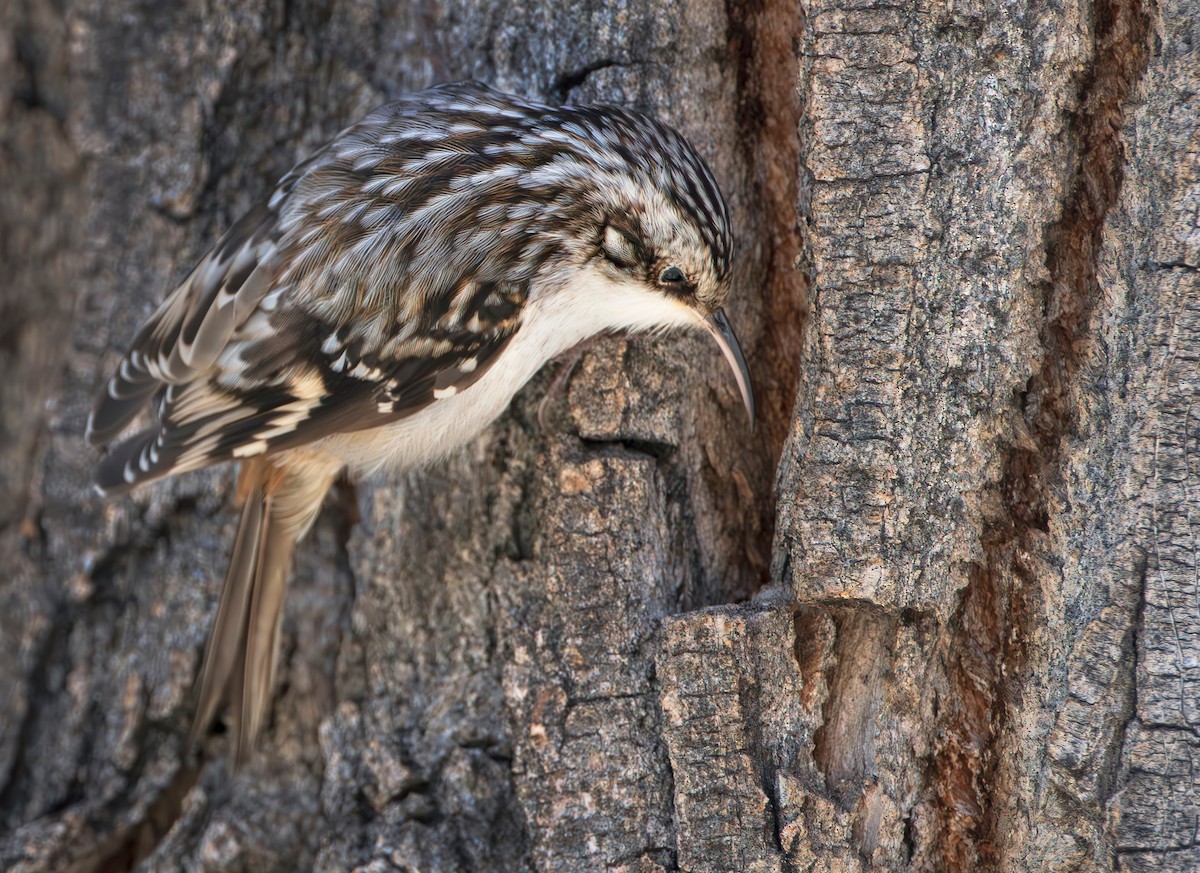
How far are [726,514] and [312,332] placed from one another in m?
0.74

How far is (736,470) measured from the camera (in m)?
1.69

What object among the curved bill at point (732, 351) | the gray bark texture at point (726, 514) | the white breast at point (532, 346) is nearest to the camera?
the gray bark texture at point (726, 514)

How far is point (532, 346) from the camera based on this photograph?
5.72 feet

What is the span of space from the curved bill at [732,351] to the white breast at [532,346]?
1.3 inches

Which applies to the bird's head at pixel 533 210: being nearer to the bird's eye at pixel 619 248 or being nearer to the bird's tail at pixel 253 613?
the bird's eye at pixel 619 248

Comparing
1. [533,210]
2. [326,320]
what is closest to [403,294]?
[326,320]

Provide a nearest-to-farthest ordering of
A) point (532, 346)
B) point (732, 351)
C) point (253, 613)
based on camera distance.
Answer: point (732, 351), point (532, 346), point (253, 613)

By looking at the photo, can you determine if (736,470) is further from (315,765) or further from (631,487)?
(315,765)

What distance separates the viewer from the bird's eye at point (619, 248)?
5.98 feet

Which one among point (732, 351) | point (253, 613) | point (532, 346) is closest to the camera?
point (732, 351)

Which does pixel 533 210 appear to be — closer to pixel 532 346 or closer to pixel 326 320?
pixel 532 346

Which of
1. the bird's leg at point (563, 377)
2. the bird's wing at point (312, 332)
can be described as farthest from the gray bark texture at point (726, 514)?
the bird's wing at point (312, 332)

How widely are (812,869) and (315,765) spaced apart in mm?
913

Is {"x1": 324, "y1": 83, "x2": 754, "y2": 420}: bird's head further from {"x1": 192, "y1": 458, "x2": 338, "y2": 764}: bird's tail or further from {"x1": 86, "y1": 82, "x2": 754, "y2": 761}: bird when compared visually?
{"x1": 192, "y1": 458, "x2": 338, "y2": 764}: bird's tail
